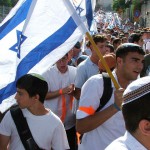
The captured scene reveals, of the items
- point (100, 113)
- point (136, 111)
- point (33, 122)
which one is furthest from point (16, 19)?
point (136, 111)

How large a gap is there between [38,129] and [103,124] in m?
0.52

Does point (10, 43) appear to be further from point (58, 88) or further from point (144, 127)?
point (144, 127)

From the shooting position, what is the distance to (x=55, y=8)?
3.33 meters

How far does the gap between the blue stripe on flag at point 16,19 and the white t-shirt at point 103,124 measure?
0.76 meters

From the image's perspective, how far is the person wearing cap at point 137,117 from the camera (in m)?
1.91

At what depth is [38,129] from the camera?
3.26 m

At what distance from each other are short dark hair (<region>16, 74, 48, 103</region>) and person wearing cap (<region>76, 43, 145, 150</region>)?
346mm

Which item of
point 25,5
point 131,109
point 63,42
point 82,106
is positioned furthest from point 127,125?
point 25,5

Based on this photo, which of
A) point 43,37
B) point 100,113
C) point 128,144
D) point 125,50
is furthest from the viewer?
point 125,50

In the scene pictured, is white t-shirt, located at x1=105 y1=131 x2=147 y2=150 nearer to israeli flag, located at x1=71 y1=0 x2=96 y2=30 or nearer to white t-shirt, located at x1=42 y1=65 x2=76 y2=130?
israeli flag, located at x1=71 y1=0 x2=96 y2=30

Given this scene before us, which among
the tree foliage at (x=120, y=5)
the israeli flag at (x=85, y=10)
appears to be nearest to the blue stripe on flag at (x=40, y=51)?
the israeli flag at (x=85, y=10)

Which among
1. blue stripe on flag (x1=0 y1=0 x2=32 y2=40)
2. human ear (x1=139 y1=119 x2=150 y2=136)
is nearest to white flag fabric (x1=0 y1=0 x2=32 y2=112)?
blue stripe on flag (x1=0 y1=0 x2=32 y2=40)

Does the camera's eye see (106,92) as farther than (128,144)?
Yes

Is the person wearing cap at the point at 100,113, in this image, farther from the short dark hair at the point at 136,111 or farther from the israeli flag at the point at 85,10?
the short dark hair at the point at 136,111
